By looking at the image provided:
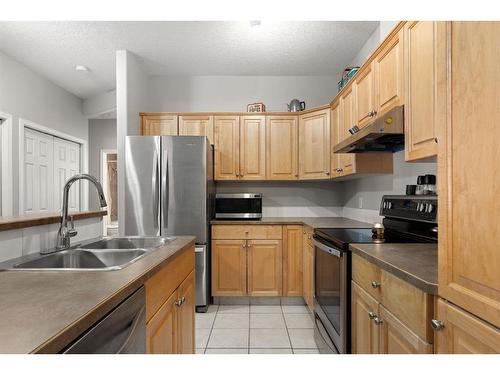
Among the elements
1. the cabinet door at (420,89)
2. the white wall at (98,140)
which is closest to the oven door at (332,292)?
the cabinet door at (420,89)

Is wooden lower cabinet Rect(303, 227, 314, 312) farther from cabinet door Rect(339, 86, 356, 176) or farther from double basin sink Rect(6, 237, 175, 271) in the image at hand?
double basin sink Rect(6, 237, 175, 271)

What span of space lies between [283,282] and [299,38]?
2.51 m

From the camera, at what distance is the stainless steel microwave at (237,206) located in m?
3.45

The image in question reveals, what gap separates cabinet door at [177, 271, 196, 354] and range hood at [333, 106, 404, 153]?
133 cm

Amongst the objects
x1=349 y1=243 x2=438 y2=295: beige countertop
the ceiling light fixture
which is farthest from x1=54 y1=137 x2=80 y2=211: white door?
x1=349 y1=243 x2=438 y2=295: beige countertop

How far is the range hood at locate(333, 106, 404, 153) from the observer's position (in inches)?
66.4

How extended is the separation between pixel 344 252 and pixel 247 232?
1.63 metres

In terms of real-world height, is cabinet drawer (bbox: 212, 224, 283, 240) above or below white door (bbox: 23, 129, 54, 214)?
below

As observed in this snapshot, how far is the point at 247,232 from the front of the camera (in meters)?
3.26

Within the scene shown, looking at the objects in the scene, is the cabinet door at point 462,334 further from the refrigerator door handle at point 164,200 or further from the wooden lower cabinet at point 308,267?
the refrigerator door handle at point 164,200

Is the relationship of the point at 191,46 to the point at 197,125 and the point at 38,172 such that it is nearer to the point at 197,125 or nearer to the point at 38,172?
the point at 197,125

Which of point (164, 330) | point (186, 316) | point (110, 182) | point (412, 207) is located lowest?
point (186, 316)

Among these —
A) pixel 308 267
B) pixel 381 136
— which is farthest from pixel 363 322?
pixel 308 267
